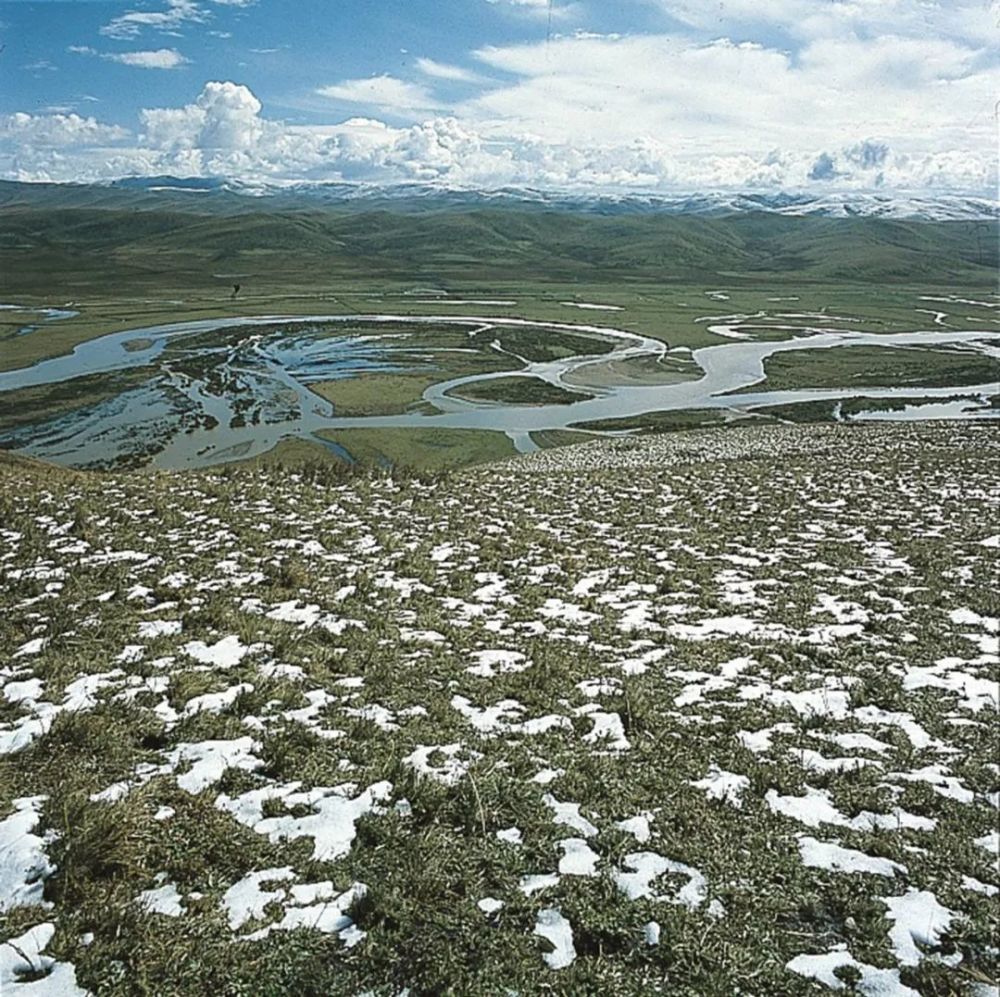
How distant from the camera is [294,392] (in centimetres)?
8294

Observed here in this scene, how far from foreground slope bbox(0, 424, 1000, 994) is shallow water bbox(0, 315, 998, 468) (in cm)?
4822

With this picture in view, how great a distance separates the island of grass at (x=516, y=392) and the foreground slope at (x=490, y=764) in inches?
2601

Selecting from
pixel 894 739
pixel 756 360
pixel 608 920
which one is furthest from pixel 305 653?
pixel 756 360

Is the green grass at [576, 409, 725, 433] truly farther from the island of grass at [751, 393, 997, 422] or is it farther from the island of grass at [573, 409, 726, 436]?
the island of grass at [751, 393, 997, 422]

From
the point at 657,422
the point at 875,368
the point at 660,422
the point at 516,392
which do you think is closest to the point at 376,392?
the point at 516,392

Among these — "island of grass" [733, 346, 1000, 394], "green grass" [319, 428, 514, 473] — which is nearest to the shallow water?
"green grass" [319, 428, 514, 473]

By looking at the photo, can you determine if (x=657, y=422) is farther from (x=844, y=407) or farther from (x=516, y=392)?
(x=844, y=407)

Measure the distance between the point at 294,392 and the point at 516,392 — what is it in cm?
2536

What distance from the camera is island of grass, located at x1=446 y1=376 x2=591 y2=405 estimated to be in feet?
269

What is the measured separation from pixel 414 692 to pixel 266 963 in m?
4.51

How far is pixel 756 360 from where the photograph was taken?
357 ft

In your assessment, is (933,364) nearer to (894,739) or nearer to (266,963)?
(894,739)

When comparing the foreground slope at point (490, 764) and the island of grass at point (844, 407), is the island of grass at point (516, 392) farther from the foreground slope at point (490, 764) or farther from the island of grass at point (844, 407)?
the foreground slope at point (490, 764)

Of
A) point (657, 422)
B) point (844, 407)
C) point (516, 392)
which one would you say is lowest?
point (844, 407)
